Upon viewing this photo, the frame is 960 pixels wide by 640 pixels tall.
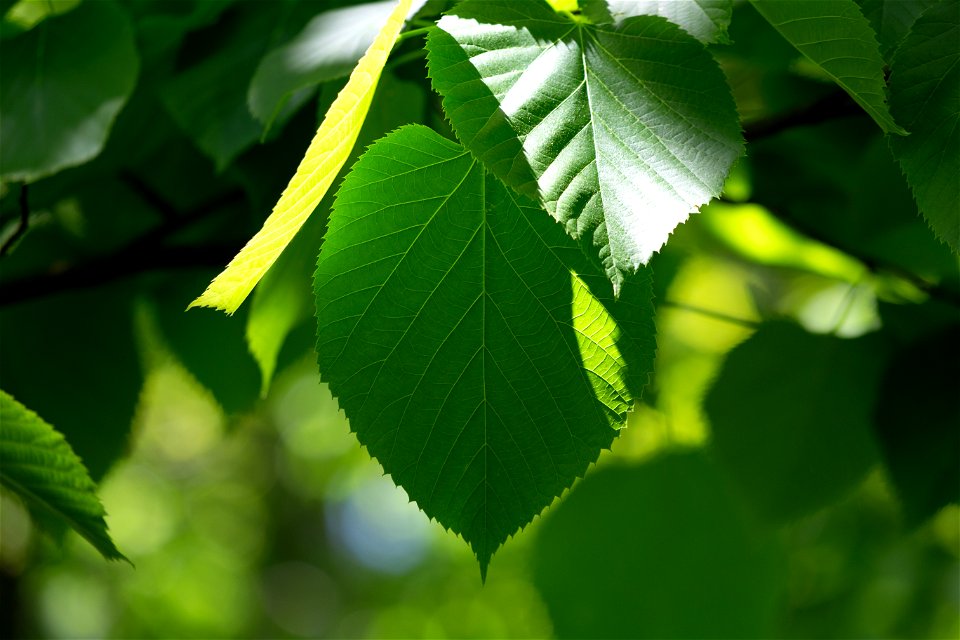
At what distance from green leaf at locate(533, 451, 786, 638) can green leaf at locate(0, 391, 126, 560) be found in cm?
53

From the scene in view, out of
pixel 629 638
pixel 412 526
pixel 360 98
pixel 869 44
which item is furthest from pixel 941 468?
pixel 412 526

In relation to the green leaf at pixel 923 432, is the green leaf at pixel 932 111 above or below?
above

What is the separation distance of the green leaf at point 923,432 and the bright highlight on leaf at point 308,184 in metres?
0.53

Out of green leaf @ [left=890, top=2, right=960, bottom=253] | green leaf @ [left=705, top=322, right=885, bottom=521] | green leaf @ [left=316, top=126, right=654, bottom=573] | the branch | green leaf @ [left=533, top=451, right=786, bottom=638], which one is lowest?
green leaf @ [left=533, top=451, right=786, bottom=638]

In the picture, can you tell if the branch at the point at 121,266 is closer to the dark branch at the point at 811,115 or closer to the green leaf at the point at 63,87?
the green leaf at the point at 63,87

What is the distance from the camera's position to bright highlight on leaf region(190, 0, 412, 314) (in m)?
0.29

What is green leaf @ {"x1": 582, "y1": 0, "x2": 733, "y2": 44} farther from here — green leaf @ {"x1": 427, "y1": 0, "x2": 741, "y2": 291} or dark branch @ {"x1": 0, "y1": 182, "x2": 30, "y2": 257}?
dark branch @ {"x1": 0, "y1": 182, "x2": 30, "y2": 257}

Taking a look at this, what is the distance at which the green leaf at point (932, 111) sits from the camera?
1.08ft

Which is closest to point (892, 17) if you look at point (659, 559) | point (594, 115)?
point (594, 115)

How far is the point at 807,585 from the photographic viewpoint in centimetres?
287

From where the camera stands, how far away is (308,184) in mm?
302

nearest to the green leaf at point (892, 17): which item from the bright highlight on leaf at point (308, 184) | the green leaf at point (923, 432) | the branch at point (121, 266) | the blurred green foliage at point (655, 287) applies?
the blurred green foliage at point (655, 287)

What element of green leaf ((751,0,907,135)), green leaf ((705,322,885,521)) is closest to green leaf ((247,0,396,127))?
green leaf ((751,0,907,135))

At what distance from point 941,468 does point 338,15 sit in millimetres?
579
